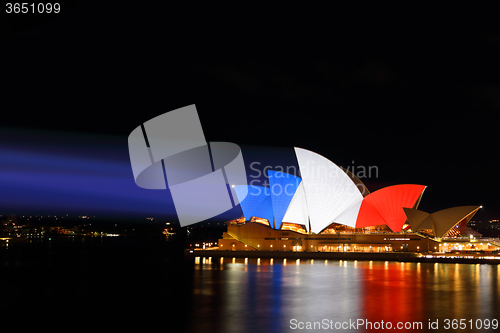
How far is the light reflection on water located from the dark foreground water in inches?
1.5

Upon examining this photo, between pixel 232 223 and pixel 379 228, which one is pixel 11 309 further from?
pixel 379 228

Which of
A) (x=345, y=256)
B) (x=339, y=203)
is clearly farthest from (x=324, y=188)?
(x=345, y=256)

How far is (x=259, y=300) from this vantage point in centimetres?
1942

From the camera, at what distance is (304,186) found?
36.6 metres

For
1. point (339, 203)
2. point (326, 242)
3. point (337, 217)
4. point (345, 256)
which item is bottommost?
point (345, 256)

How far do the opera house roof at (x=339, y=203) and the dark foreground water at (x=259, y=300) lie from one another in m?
8.01

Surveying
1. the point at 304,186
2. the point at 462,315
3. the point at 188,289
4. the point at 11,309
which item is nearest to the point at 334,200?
the point at 304,186

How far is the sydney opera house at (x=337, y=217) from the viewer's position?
3697cm

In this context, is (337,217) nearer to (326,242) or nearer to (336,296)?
(326,242)

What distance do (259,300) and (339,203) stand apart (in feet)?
64.9

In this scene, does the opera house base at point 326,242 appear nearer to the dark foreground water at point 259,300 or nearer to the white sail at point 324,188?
the white sail at point 324,188

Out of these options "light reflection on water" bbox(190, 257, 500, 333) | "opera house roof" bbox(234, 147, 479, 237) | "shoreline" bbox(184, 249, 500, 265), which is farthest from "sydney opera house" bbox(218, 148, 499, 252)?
"light reflection on water" bbox(190, 257, 500, 333)

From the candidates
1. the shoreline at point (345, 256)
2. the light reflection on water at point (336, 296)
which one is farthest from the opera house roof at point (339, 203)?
the light reflection on water at point (336, 296)

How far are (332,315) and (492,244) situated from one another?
99.3 feet
